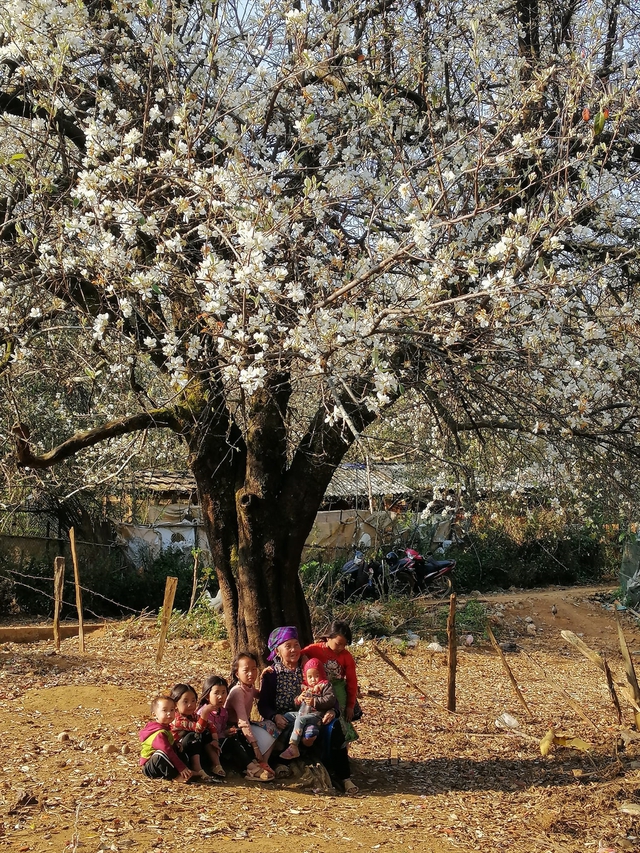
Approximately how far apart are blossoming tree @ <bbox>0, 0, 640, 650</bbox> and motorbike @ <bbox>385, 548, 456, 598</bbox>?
7.20m

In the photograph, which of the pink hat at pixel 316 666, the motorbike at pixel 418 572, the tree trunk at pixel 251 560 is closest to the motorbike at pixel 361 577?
the motorbike at pixel 418 572

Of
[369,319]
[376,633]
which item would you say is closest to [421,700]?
[376,633]

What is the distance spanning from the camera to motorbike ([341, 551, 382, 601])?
39.8 feet

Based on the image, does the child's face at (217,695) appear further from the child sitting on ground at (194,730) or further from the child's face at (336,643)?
the child's face at (336,643)

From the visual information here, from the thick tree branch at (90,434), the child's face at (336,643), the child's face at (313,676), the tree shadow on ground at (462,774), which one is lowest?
the tree shadow on ground at (462,774)

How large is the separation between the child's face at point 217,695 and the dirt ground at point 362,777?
0.45 m

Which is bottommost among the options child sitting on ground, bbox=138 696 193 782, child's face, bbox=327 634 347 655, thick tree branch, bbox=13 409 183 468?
child sitting on ground, bbox=138 696 193 782

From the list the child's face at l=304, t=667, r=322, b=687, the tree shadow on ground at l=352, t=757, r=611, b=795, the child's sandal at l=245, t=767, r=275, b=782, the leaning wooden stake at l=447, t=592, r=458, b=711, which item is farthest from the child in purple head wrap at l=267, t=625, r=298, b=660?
the leaning wooden stake at l=447, t=592, r=458, b=711

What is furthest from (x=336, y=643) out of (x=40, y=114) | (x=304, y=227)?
(x=40, y=114)

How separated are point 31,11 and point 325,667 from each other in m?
4.25

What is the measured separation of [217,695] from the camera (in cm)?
518

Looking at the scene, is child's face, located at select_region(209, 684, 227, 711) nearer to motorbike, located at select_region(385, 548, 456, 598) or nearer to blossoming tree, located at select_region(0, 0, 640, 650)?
blossoming tree, located at select_region(0, 0, 640, 650)

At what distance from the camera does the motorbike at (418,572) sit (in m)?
13.6

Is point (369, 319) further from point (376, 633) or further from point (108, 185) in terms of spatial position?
point (376, 633)
